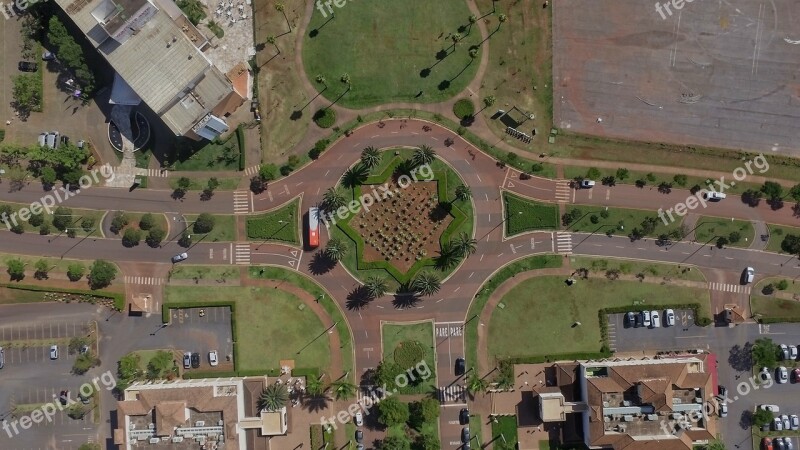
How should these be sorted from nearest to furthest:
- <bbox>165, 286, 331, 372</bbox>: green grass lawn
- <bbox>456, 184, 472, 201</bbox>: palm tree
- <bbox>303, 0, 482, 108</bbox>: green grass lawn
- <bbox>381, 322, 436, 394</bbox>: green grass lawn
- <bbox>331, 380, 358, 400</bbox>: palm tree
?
1. <bbox>331, 380, 358, 400</bbox>: palm tree
2. <bbox>456, 184, 472, 201</bbox>: palm tree
3. <bbox>303, 0, 482, 108</bbox>: green grass lawn
4. <bbox>381, 322, 436, 394</bbox>: green grass lawn
5. <bbox>165, 286, 331, 372</bbox>: green grass lawn

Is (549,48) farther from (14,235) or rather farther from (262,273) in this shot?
(14,235)

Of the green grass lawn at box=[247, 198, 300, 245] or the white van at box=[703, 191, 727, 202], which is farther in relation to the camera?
the green grass lawn at box=[247, 198, 300, 245]

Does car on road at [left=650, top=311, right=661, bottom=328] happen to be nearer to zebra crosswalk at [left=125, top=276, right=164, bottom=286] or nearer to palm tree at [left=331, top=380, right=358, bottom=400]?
palm tree at [left=331, top=380, right=358, bottom=400]

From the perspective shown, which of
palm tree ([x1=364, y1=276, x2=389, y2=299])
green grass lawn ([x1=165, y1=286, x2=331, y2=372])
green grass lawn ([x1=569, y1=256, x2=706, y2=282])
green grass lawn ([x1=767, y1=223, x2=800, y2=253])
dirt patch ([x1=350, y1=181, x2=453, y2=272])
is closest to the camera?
palm tree ([x1=364, y1=276, x2=389, y2=299])

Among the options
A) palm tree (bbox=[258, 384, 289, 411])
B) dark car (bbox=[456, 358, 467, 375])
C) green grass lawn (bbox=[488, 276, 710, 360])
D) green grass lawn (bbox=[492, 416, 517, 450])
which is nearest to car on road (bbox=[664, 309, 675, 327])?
green grass lawn (bbox=[488, 276, 710, 360])

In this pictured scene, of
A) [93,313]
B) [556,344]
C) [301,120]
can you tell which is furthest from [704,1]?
[93,313]

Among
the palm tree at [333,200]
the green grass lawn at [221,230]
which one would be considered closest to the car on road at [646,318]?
the palm tree at [333,200]

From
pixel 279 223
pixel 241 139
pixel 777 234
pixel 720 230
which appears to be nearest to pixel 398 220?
pixel 279 223

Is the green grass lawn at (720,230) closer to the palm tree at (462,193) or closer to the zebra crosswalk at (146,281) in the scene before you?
the palm tree at (462,193)
